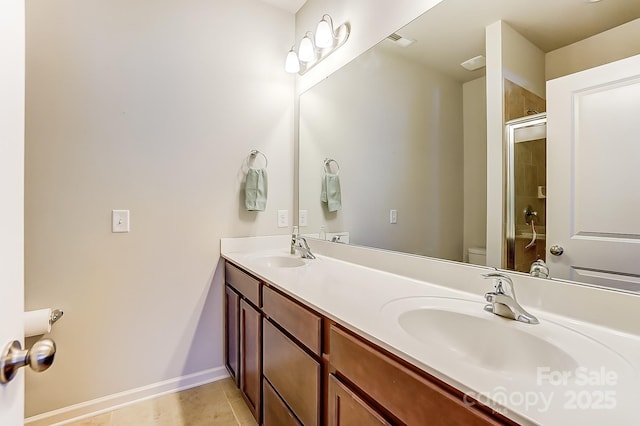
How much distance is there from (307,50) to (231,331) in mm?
1908

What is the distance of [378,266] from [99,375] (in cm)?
168

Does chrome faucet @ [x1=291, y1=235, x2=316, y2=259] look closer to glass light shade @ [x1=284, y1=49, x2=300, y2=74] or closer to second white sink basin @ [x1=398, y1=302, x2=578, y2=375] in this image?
second white sink basin @ [x1=398, y1=302, x2=578, y2=375]

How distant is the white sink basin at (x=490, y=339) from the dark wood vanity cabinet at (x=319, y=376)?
0.31ft

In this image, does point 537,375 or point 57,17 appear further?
point 57,17

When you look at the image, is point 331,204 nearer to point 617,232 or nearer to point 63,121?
point 617,232

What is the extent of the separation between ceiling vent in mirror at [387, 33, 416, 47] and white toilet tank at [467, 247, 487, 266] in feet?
3.29

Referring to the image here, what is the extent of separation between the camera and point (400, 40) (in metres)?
1.49

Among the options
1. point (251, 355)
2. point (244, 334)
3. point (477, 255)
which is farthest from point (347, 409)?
point (244, 334)

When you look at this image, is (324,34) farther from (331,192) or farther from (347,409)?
(347,409)

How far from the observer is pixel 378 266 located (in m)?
1.55

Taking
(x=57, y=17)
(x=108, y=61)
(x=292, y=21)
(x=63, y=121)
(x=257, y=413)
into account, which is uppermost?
(x=292, y=21)

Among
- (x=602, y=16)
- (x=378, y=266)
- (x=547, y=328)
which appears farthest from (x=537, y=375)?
(x=602, y=16)

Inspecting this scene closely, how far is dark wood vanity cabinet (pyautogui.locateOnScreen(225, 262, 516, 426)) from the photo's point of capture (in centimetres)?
63

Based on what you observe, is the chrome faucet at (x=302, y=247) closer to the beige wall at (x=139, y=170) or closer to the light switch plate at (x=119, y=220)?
the beige wall at (x=139, y=170)
